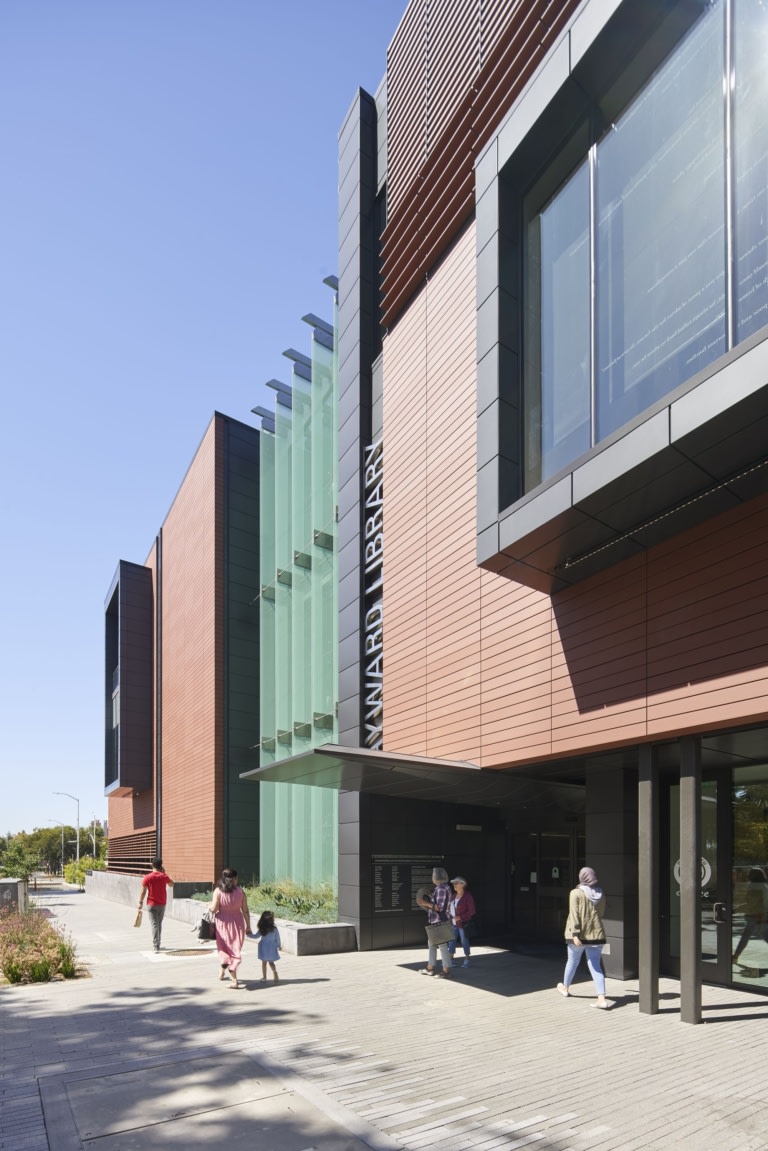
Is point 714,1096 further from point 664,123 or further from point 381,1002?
point 664,123

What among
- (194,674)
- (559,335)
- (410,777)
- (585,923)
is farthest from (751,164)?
(194,674)

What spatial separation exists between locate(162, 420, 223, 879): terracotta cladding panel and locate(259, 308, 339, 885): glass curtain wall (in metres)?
1.79

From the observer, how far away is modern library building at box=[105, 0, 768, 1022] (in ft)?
30.1

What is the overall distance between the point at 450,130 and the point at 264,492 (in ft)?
47.7

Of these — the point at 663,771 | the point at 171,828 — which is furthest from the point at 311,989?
the point at 171,828

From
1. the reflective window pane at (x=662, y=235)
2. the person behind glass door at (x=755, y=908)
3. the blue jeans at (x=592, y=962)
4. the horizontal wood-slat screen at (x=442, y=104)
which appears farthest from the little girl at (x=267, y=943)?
the horizontal wood-slat screen at (x=442, y=104)

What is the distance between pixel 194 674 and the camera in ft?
103

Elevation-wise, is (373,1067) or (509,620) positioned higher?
(509,620)

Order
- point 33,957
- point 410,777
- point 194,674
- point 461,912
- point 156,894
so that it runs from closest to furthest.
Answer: point 33,957, point 410,777, point 461,912, point 156,894, point 194,674

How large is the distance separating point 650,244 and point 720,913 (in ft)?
28.2

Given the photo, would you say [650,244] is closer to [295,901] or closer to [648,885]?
[648,885]

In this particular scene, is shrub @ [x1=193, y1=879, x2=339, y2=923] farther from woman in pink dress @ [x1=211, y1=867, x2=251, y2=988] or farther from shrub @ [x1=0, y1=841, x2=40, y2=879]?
shrub @ [x1=0, y1=841, x2=40, y2=879]

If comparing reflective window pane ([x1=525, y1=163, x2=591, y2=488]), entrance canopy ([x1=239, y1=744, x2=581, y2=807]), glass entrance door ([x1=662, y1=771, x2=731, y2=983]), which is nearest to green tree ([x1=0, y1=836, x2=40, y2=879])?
entrance canopy ([x1=239, y1=744, x2=581, y2=807])

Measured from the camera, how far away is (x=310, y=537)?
24.1 metres
